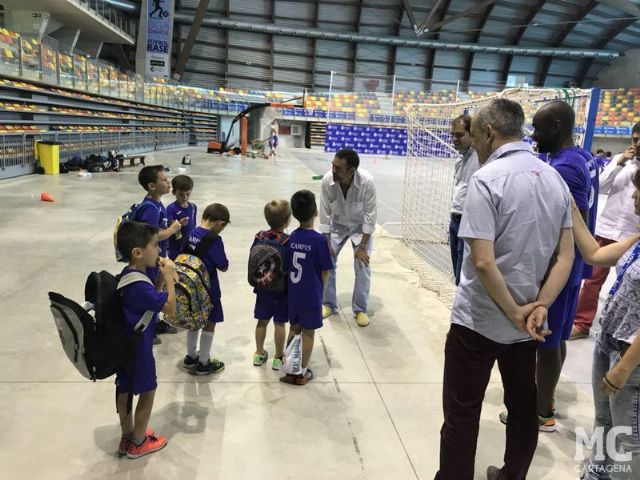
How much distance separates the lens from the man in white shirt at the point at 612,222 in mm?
3873

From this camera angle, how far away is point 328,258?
9.68 ft

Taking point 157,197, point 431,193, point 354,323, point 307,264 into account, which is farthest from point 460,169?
point 431,193

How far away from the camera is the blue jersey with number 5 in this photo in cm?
292

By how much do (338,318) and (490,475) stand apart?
7.14 feet

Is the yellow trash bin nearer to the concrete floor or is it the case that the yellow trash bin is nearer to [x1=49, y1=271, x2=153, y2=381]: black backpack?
the concrete floor

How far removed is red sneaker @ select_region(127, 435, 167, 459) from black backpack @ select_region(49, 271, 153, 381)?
1.54 feet

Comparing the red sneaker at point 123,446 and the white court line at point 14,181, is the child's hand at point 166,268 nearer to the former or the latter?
the red sneaker at point 123,446

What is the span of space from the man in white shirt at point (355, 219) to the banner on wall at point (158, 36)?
2685 centimetres

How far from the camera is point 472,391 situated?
1.85 meters

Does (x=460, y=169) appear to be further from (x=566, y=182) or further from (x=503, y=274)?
(x=503, y=274)

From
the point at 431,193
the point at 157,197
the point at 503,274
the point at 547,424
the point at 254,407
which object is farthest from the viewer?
the point at 431,193

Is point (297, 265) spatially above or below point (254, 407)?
above

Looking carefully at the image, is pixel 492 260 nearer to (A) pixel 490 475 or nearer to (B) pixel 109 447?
(A) pixel 490 475

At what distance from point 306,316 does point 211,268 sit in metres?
0.67
